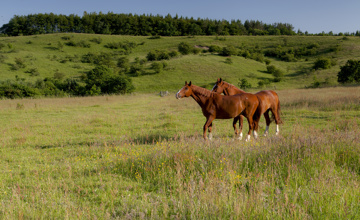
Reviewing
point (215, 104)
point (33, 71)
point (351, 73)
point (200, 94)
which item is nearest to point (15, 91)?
point (33, 71)

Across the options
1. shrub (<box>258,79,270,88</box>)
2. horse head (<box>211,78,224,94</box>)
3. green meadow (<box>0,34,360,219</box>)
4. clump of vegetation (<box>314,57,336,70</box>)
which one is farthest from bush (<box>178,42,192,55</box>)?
horse head (<box>211,78,224,94</box>)

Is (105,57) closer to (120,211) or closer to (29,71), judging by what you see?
(29,71)

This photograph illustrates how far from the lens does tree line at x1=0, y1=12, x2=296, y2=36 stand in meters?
137

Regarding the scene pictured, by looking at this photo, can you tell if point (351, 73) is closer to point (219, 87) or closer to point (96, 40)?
point (219, 87)

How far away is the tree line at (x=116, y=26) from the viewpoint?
449ft

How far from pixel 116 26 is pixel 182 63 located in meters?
102

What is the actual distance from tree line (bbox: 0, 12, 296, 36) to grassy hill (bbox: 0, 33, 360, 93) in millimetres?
46045

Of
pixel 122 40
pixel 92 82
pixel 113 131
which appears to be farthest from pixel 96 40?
pixel 113 131

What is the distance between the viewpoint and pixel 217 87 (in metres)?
9.75

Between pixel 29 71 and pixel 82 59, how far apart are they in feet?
62.4

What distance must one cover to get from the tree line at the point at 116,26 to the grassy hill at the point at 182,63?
46.0m

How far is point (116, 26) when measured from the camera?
15000 centimetres

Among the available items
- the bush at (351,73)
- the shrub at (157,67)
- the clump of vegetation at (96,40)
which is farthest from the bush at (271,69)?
the clump of vegetation at (96,40)

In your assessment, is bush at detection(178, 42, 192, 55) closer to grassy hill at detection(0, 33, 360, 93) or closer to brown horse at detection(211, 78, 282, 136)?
grassy hill at detection(0, 33, 360, 93)
